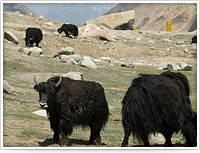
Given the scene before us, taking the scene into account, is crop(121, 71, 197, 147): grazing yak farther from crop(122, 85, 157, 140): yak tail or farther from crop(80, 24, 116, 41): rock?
crop(80, 24, 116, 41): rock

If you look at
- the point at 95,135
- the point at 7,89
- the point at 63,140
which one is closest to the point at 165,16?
the point at 7,89

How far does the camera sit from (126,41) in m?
43.1

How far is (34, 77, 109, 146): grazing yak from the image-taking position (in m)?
8.09

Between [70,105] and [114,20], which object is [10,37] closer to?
[70,105]

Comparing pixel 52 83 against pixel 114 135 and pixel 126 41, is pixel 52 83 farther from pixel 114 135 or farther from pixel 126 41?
pixel 126 41

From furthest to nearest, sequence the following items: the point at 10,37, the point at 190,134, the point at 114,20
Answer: the point at 114,20
the point at 10,37
the point at 190,134

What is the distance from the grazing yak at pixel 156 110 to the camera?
22.4 feet

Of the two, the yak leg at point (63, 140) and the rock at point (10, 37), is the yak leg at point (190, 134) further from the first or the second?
the rock at point (10, 37)

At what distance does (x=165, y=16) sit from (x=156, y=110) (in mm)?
91158

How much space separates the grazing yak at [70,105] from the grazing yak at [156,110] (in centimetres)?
161

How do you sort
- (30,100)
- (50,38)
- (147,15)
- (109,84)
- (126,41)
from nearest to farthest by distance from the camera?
(30,100), (109,84), (50,38), (126,41), (147,15)

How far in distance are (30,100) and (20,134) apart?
5.26 m

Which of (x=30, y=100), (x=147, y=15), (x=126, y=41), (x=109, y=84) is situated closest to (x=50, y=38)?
(x=126, y=41)

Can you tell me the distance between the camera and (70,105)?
8422 millimetres
